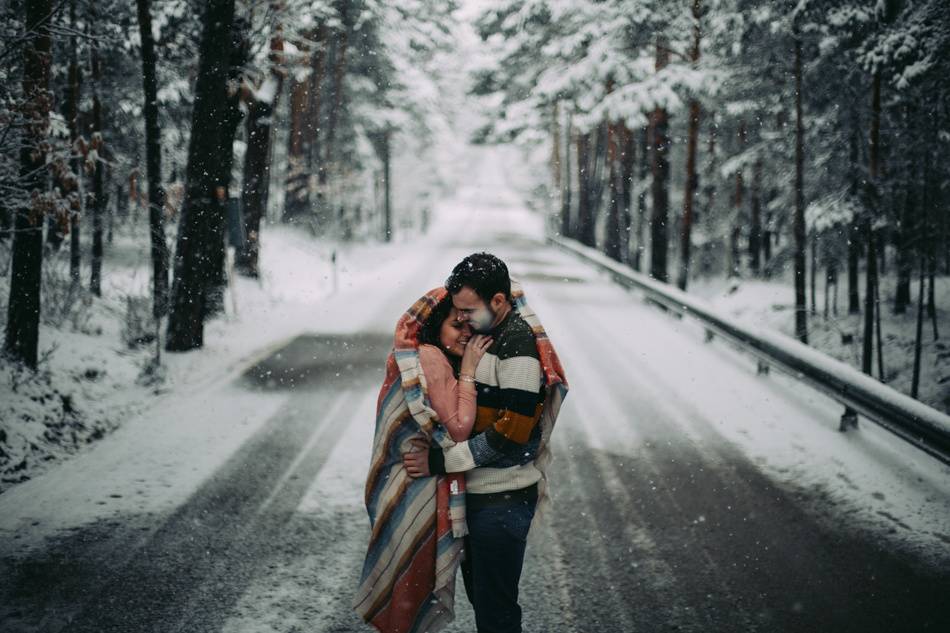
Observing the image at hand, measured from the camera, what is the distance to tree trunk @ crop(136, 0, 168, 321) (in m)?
Answer: 9.14

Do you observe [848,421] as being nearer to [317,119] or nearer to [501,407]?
[501,407]

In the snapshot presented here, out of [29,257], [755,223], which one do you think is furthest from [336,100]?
[29,257]

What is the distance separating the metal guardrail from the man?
3.66m

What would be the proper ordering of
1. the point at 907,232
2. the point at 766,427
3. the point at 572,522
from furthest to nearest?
the point at 907,232
the point at 766,427
the point at 572,522

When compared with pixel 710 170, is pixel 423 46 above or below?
above

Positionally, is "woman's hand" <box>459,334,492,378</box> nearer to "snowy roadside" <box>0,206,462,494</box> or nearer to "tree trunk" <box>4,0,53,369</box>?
"snowy roadside" <box>0,206,462,494</box>

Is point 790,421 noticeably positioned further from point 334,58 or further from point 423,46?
point 423,46

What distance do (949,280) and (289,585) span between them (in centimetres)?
1719

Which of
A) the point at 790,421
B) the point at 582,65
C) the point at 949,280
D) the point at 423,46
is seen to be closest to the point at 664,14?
the point at 582,65

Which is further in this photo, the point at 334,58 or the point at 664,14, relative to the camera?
the point at 334,58

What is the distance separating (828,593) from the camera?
12.9 feet

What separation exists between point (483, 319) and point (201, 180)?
27.4ft

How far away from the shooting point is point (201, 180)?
9.73m

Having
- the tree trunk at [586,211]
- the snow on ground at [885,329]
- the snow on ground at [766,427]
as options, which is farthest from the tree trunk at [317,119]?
the snow on ground at [766,427]
